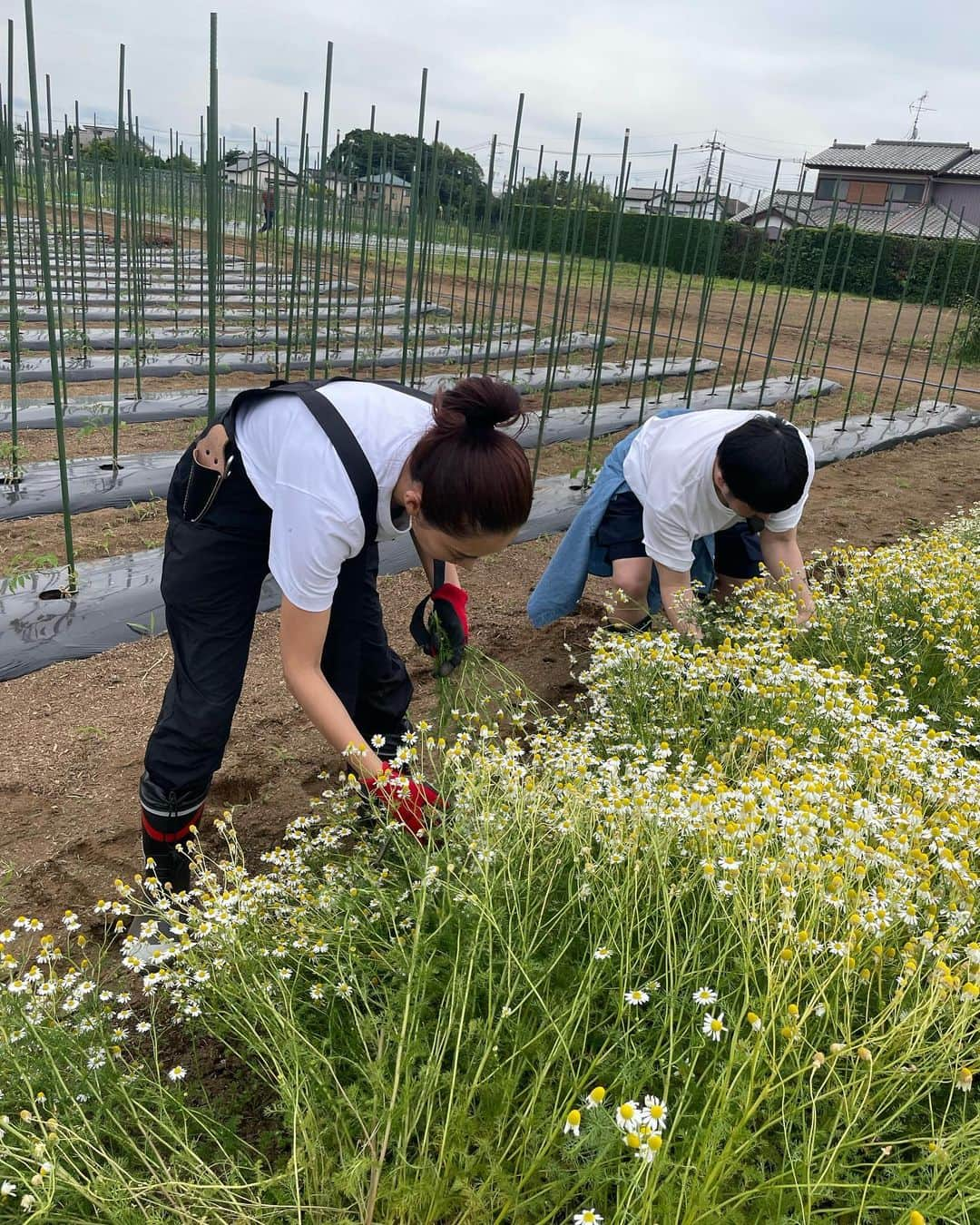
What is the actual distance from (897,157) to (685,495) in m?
42.7

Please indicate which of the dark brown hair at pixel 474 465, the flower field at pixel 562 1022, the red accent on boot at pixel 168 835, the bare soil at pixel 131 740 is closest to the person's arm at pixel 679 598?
the bare soil at pixel 131 740

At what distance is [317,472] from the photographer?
1.63m

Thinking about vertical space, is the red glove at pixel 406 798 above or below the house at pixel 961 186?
below

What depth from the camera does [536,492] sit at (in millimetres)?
5246

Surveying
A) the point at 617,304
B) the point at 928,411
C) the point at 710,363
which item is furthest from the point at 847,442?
the point at 617,304

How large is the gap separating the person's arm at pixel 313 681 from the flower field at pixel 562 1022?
0.19 meters

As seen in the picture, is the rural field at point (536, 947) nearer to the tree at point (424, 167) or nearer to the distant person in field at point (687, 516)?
the distant person in field at point (687, 516)

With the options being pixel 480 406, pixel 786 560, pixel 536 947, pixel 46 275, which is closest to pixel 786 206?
pixel 786 560

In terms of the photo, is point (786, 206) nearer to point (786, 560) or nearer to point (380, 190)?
point (380, 190)

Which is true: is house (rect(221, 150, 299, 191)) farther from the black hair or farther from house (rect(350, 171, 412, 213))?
the black hair

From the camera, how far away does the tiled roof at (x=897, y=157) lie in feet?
119

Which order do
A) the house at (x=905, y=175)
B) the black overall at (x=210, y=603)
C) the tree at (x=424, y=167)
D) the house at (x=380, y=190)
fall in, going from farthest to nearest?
the house at (x=905, y=175), the house at (x=380, y=190), the tree at (x=424, y=167), the black overall at (x=210, y=603)

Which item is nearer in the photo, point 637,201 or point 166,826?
point 166,826

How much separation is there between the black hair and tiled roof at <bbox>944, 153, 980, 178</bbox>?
39.7 meters
